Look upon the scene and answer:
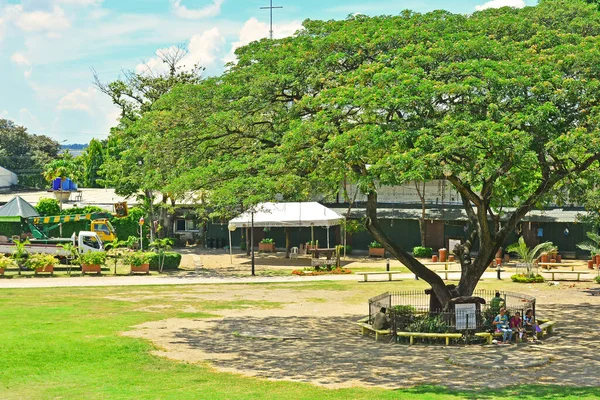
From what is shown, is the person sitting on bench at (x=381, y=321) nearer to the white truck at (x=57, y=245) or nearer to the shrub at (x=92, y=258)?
the shrub at (x=92, y=258)

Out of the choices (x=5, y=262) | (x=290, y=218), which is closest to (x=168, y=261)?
(x=290, y=218)

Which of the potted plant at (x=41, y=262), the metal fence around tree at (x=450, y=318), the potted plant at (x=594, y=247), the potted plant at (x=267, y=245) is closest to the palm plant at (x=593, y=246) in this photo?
the potted plant at (x=594, y=247)

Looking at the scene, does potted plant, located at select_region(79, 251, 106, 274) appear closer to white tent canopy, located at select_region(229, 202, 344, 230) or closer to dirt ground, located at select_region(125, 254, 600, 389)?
white tent canopy, located at select_region(229, 202, 344, 230)

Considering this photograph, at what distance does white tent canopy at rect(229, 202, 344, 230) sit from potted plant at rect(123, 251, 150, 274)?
21.4ft

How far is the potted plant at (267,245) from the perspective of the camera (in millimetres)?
57406

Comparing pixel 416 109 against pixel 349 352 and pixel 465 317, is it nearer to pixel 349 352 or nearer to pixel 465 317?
pixel 465 317

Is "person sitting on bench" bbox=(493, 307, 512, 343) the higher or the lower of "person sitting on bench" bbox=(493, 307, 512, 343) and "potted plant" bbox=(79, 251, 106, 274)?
the lower

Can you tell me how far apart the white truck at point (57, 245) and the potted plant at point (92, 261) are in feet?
4.77

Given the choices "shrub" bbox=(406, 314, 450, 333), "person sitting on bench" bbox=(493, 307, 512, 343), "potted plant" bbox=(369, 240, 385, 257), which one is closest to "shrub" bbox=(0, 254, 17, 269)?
"potted plant" bbox=(369, 240, 385, 257)

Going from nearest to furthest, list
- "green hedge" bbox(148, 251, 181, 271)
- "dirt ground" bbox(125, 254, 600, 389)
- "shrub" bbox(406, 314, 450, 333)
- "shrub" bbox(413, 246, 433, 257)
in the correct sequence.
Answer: "dirt ground" bbox(125, 254, 600, 389) → "shrub" bbox(406, 314, 450, 333) → "green hedge" bbox(148, 251, 181, 271) → "shrub" bbox(413, 246, 433, 257)

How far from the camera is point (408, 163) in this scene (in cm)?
2245

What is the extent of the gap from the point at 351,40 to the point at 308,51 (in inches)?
63.5

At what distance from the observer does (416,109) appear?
953 inches

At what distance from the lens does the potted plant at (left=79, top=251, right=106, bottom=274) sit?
4388cm
